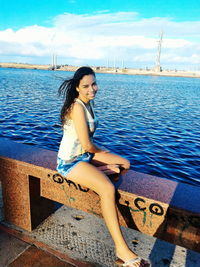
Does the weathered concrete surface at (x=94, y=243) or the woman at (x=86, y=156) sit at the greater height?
the woman at (x=86, y=156)

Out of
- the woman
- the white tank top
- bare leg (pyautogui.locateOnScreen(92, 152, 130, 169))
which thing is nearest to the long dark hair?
the woman

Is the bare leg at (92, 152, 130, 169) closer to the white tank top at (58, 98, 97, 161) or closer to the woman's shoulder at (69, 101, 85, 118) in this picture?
the white tank top at (58, 98, 97, 161)

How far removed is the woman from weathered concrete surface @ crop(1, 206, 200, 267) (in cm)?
77

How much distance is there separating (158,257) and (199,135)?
38.4 feet

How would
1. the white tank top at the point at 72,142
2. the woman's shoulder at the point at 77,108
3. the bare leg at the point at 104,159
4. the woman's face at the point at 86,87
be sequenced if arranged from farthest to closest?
the bare leg at the point at 104,159 < the woman's face at the point at 86,87 < the white tank top at the point at 72,142 < the woman's shoulder at the point at 77,108

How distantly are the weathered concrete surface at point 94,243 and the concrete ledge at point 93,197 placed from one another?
0.90 ft

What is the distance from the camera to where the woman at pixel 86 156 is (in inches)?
87.0

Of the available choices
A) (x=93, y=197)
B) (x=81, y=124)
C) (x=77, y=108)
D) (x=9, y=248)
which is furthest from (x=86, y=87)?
(x=9, y=248)

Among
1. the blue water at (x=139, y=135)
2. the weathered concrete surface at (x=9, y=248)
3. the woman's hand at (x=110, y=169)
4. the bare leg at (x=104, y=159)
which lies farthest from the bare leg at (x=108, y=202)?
the blue water at (x=139, y=135)

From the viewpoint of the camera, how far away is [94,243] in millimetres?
3000

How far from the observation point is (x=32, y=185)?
9.98 feet

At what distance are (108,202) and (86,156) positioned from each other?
0.68 metres

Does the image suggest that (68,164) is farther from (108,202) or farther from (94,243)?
(94,243)

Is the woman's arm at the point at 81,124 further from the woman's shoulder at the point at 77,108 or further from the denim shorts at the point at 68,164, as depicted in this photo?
the denim shorts at the point at 68,164
